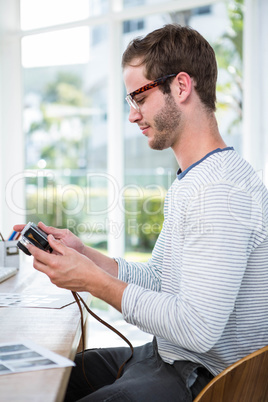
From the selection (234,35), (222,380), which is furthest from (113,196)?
(222,380)

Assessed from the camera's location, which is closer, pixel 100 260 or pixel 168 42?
pixel 168 42

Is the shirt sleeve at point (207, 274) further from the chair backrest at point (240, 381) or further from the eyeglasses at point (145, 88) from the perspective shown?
the eyeglasses at point (145, 88)

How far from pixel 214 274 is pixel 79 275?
11.6 inches

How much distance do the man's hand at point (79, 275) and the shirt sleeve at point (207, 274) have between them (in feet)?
0.10

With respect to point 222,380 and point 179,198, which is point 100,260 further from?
point 222,380

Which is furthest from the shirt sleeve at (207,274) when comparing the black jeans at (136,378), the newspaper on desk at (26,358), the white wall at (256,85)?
the white wall at (256,85)

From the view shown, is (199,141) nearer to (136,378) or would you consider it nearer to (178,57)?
(178,57)

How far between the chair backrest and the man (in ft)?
0.24

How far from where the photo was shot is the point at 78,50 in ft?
13.3

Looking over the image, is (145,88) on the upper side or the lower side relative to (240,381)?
upper

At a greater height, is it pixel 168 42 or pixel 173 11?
pixel 173 11

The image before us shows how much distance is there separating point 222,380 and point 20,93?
371 centimetres

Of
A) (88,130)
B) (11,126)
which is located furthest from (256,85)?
(11,126)

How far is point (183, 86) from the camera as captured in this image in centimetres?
123
